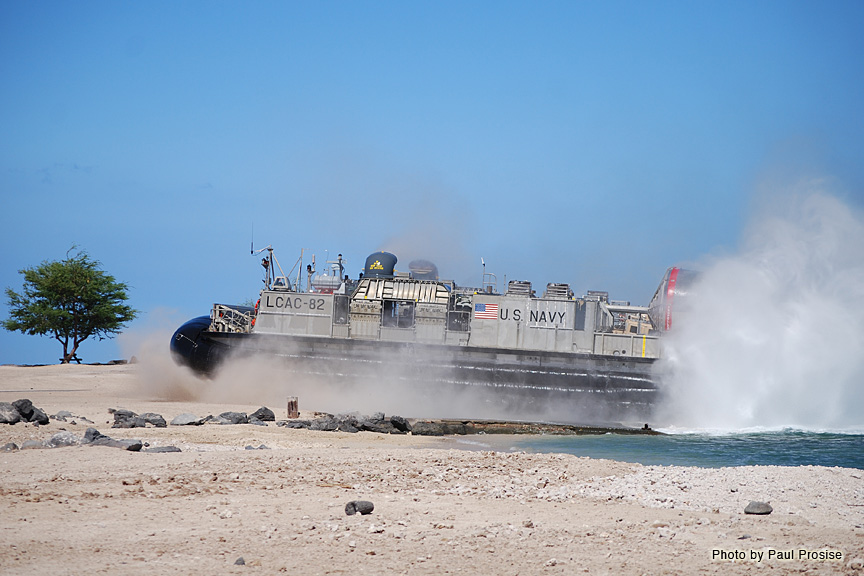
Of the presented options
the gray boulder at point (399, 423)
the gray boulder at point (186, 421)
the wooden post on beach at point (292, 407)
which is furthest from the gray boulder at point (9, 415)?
the gray boulder at point (399, 423)

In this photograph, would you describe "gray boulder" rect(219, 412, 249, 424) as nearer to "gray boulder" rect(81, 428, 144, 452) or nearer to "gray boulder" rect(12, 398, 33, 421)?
"gray boulder" rect(12, 398, 33, 421)

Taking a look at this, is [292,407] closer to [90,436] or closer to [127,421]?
[127,421]

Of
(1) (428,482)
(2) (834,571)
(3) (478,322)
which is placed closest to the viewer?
(2) (834,571)

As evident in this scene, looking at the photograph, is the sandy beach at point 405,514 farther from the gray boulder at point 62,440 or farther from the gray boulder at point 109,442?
the gray boulder at point 62,440

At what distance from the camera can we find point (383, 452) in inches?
421

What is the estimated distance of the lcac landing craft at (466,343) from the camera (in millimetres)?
20703

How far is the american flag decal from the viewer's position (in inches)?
860

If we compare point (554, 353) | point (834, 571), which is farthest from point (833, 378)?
point (834, 571)

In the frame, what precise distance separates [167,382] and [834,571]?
20.8 metres

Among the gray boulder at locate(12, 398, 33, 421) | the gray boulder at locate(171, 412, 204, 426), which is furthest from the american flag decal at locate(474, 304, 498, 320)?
the gray boulder at locate(12, 398, 33, 421)

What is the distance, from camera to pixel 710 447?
15.3m

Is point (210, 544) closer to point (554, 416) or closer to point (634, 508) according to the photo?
point (634, 508)

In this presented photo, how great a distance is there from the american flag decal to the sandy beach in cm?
1128

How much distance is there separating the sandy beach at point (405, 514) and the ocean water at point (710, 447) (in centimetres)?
321
